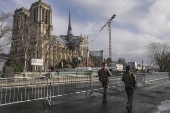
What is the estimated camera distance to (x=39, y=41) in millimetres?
33781

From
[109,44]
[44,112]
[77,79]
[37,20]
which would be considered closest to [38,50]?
[77,79]

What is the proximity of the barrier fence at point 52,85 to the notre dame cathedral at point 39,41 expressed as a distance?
16.8 metres

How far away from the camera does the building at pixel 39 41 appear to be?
3048 cm

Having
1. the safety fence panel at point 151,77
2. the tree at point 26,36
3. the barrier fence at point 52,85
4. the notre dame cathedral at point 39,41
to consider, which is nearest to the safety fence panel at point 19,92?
the barrier fence at point 52,85

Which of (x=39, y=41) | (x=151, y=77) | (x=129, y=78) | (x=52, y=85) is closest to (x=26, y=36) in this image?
(x=39, y=41)

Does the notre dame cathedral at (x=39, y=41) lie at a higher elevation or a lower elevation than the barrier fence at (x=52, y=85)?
higher

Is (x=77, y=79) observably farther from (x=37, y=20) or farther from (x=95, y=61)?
(x=95, y=61)

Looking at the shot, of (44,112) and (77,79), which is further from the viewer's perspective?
(77,79)

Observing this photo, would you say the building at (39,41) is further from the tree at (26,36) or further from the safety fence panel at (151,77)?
the safety fence panel at (151,77)

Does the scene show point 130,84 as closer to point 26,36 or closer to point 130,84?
point 130,84

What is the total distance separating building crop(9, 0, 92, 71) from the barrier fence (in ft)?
55.6

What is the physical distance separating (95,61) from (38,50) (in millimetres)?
89967

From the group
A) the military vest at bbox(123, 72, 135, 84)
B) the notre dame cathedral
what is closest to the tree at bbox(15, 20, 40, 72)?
the notre dame cathedral

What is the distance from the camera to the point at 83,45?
12506 centimetres
